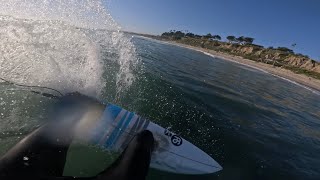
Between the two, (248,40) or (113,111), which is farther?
(248,40)

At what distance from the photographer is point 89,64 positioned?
483 inches

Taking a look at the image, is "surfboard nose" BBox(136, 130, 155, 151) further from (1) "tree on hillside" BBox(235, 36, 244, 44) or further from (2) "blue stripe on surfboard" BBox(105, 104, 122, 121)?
(1) "tree on hillside" BBox(235, 36, 244, 44)

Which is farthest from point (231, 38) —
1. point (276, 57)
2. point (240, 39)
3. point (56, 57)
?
point (56, 57)

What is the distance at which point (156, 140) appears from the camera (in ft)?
25.4

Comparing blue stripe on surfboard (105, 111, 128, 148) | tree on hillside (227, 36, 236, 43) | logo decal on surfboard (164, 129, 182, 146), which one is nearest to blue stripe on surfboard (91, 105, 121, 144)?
blue stripe on surfboard (105, 111, 128, 148)

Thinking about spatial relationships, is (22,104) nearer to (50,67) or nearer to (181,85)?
(50,67)

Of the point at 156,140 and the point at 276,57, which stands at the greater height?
the point at 156,140

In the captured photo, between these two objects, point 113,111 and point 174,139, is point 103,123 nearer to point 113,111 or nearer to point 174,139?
point 113,111

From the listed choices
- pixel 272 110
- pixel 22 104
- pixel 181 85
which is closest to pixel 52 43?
pixel 22 104

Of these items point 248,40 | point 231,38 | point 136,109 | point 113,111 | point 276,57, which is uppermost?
point 113,111

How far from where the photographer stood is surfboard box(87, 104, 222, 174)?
7.68 metres

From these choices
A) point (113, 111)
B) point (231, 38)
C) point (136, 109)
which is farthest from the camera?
point (231, 38)

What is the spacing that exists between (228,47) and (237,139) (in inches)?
5135

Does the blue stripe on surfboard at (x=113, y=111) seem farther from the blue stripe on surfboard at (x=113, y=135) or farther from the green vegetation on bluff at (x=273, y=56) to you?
the green vegetation on bluff at (x=273, y=56)
